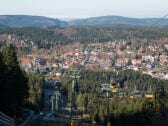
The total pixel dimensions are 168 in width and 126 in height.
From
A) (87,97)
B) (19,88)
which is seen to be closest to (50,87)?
(87,97)

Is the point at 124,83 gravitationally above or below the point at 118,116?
below

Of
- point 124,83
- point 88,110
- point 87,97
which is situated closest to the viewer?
point 88,110

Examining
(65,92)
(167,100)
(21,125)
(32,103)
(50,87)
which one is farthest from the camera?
(50,87)

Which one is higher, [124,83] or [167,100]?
[167,100]

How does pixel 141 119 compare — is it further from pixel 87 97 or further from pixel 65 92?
pixel 65 92

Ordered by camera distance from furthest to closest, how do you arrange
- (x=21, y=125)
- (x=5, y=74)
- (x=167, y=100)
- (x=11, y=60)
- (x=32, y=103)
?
1. (x=167, y=100)
2. (x=32, y=103)
3. (x=11, y=60)
4. (x=5, y=74)
5. (x=21, y=125)

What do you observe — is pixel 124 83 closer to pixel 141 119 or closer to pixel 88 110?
pixel 88 110

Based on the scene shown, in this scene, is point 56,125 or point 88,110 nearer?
point 56,125

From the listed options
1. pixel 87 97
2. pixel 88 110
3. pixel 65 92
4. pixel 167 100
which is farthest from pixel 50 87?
pixel 167 100

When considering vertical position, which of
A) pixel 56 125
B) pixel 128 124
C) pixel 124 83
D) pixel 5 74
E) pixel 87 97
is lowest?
pixel 124 83
